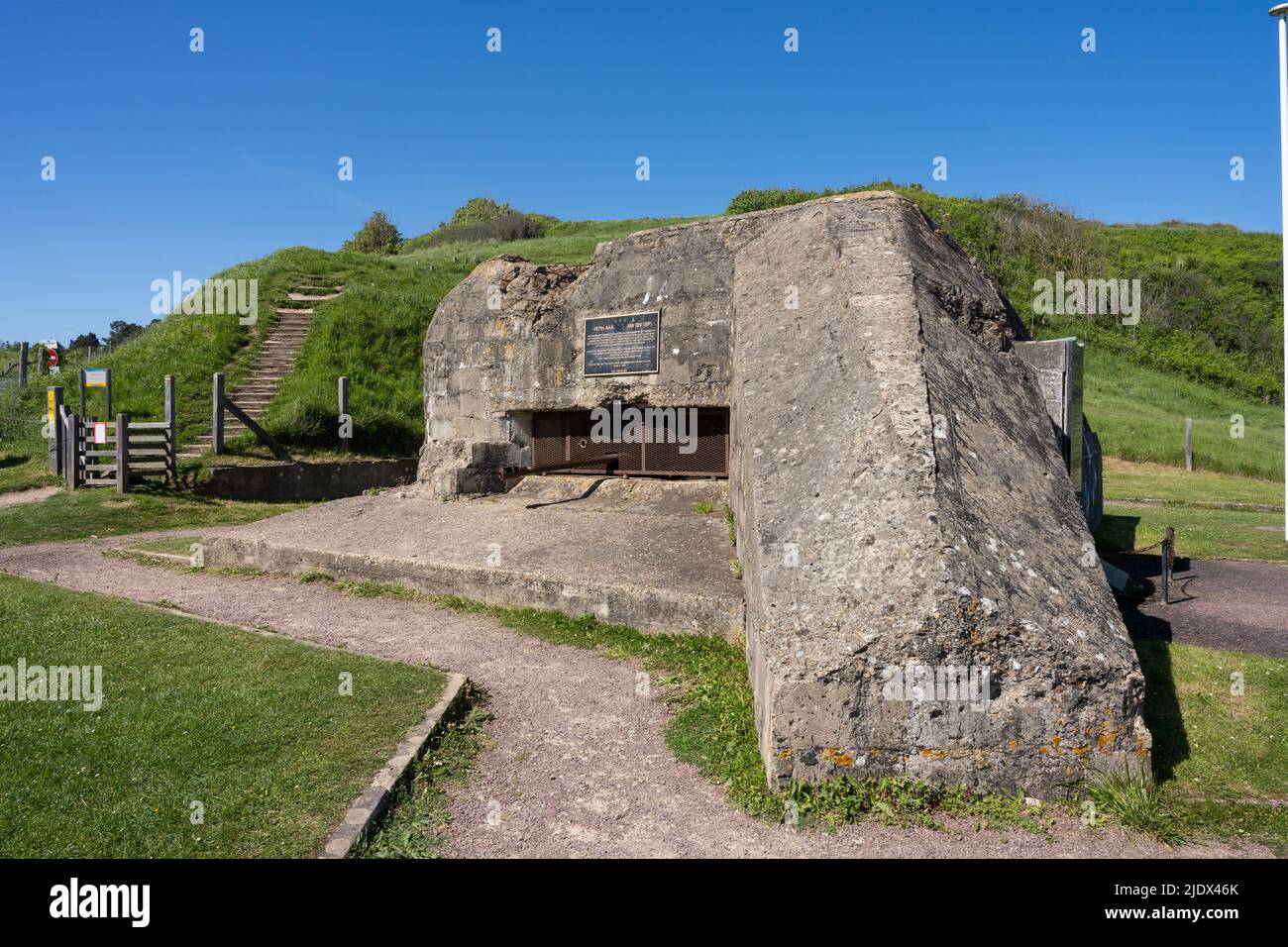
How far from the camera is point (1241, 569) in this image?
27.2 ft

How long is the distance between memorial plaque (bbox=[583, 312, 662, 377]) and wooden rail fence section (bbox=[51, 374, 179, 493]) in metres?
9.71

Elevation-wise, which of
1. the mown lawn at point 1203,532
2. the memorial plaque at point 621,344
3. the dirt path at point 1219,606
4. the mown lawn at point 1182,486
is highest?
the memorial plaque at point 621,344

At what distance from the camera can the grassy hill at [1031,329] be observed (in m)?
18.5

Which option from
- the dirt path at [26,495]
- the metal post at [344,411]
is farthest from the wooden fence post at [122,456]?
the metal post at [344,411]

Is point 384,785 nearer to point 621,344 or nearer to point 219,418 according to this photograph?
point 621,344

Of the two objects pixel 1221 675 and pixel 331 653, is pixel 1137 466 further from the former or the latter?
pixel 331 653

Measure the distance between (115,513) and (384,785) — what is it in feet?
38.2

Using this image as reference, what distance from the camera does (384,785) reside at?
3.61 metres

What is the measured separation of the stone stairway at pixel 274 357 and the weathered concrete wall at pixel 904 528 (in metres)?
13.5

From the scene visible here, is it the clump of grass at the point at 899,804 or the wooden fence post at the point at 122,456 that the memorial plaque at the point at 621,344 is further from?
the wooden fence post at the point at 122,456

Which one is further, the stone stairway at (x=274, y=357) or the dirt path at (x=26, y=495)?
the stone stairway at (x=274, y=357)

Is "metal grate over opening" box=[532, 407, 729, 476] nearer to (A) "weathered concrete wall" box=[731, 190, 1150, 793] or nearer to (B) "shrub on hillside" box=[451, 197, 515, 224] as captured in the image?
(A) "weathered concrete wall" box=[731, 190, 1150, 793]

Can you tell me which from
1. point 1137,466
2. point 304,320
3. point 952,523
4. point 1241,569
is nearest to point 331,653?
point 952,523
